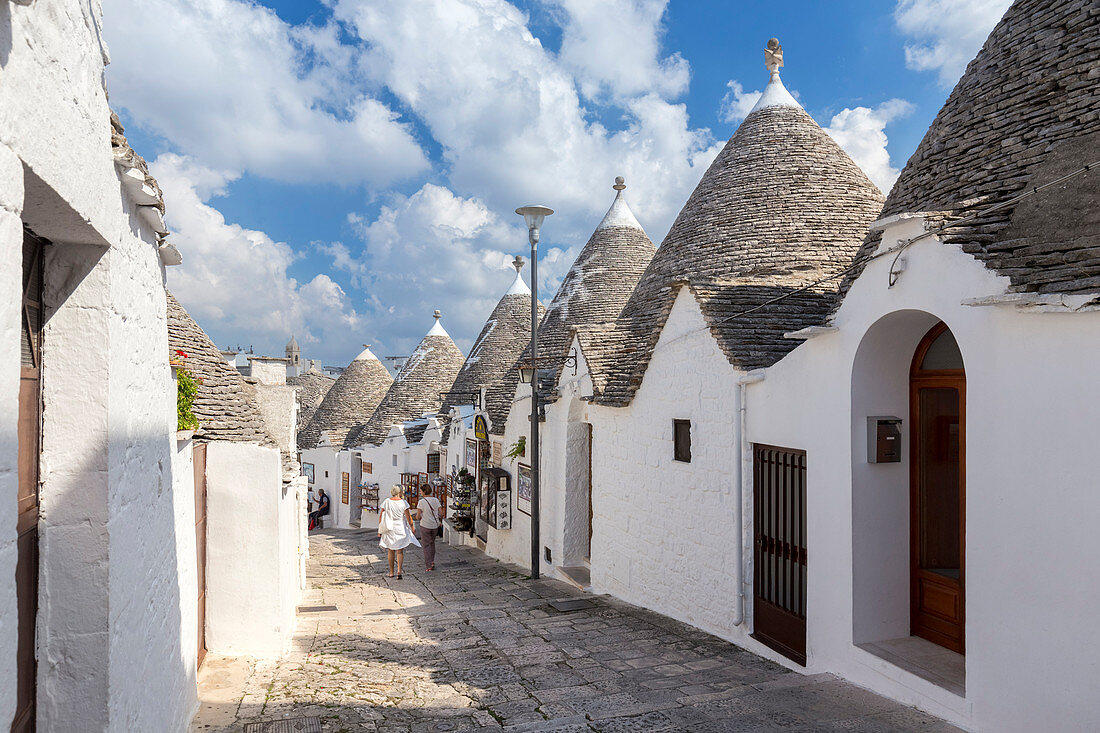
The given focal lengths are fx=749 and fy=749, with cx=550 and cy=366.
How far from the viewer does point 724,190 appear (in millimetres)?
11438

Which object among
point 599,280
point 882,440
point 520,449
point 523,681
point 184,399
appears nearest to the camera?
point 184,399

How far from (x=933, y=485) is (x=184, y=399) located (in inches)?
214

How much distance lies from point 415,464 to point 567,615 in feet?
49.7

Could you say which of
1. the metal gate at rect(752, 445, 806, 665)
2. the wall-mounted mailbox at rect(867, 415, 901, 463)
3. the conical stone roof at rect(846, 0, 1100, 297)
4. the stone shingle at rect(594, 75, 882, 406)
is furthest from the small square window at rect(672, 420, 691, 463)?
the wall-mounted mailbox at rect(867, 415, 901, 463)

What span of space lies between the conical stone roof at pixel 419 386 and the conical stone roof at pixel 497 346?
327 cm

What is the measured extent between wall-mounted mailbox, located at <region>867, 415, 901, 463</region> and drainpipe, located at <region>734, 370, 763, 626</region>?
1.64m

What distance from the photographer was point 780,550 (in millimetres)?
6797

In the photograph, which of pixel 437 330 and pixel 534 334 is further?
pixel 437 330

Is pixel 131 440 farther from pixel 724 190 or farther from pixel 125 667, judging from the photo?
pixel 724 190

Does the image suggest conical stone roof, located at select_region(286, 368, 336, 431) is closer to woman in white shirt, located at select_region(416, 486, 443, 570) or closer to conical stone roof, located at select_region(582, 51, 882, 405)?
woman in white shirt, located at select_region(416, 486, 443, 570)

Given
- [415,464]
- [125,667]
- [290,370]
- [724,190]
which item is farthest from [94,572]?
[290,370]

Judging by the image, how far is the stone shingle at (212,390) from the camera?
6.21 meters

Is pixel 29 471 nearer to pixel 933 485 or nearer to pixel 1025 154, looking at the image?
pixel 933 485

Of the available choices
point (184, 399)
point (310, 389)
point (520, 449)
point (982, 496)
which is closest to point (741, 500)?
point (982, 496)
